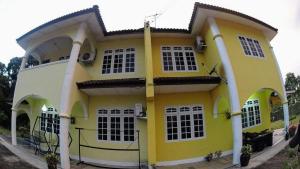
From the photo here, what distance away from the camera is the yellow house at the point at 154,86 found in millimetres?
12523

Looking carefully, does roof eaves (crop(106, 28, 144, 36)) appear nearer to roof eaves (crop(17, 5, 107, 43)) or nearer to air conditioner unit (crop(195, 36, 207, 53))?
roof eaves (crop(17, 5, 107, 43))

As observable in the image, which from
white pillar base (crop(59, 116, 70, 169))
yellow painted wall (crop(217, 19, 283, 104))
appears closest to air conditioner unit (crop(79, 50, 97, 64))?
white pillar base (crop(59, 116, 70, 169))

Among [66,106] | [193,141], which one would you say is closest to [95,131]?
[66,106]

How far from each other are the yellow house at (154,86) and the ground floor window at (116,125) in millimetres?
57

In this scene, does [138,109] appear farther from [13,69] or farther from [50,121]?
[13,69]

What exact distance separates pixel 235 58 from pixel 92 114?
8790 millimetres

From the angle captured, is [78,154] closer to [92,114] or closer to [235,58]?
[92,114]

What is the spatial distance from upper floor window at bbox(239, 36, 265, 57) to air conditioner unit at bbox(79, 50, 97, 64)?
9090mm

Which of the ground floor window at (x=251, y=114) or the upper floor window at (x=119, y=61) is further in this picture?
the ground floor window at (x=251, y=114)

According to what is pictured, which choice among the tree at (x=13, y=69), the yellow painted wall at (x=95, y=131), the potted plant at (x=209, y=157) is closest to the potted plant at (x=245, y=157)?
the potted plant at (x=209, y=157)

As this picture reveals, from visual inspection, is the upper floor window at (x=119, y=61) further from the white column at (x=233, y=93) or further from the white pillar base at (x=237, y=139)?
the white pillar base at (x=237, y=139)

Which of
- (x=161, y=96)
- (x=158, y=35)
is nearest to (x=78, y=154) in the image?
(x=161, y=96)

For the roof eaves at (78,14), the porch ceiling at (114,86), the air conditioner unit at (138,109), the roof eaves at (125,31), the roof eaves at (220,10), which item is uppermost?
the roof eaves at (220,10)

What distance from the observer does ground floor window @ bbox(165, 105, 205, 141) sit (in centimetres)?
1366
